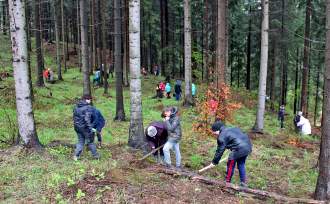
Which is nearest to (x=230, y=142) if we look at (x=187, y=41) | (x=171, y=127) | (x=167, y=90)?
(x=171, y=127)

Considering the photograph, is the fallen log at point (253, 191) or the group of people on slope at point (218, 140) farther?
the group of people on slope at point (218, 140)

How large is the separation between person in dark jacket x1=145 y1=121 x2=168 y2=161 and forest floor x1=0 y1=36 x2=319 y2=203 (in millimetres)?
486

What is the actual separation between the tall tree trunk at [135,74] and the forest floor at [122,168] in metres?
0.47

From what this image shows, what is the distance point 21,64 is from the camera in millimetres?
8836

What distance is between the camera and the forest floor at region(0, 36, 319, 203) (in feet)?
22.7

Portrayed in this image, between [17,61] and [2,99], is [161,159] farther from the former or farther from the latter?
[2,99]

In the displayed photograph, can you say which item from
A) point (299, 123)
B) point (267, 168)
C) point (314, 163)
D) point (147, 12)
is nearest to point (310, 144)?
point (299, 123)

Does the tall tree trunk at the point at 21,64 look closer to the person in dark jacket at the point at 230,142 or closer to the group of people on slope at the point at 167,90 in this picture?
the person in dark jacket at the point at 230,142

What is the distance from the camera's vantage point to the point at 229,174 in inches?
341

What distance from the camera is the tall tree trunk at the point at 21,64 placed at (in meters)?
8.71

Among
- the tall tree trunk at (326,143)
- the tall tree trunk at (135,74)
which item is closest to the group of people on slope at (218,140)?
the tall tree trunk at (135,74)

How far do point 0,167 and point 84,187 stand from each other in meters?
2.64

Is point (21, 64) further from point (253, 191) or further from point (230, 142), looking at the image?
point (253, 191)

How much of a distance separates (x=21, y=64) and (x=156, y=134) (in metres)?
3.68
